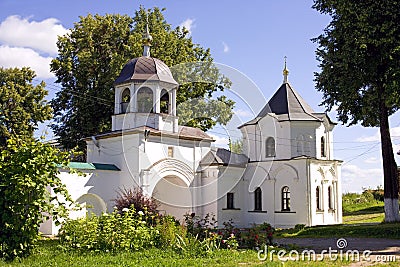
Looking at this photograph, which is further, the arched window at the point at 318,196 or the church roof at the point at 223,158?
the church roof at the point at 223,158

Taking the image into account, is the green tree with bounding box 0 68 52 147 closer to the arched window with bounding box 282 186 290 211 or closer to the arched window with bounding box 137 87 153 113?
A: the arched window with bounding box 137 87 153 113

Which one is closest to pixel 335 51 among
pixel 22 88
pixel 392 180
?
pixel 392 180

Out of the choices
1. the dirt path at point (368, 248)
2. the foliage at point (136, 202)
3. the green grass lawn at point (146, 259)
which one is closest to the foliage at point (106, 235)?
the green grass lawn at point (146, 259)

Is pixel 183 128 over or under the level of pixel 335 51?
under

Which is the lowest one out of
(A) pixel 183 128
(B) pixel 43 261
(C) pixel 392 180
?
(B) pixel 43 261

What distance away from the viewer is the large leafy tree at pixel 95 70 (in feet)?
96.8

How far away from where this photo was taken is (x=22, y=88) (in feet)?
103

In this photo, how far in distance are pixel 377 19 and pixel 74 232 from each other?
1311 centimetres

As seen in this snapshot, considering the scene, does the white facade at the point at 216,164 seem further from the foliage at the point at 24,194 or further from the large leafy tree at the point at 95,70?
the foliage at the point at 24,194

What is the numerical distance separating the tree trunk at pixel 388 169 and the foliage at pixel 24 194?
14.3 m

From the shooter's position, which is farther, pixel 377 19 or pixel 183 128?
pixel 183 128

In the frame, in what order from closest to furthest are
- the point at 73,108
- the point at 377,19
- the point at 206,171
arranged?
the point at 377,19 → the point at 206,171 → the point at 73,108

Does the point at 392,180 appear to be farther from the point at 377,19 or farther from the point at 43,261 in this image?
the point at 43,261

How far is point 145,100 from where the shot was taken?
23.8 m
